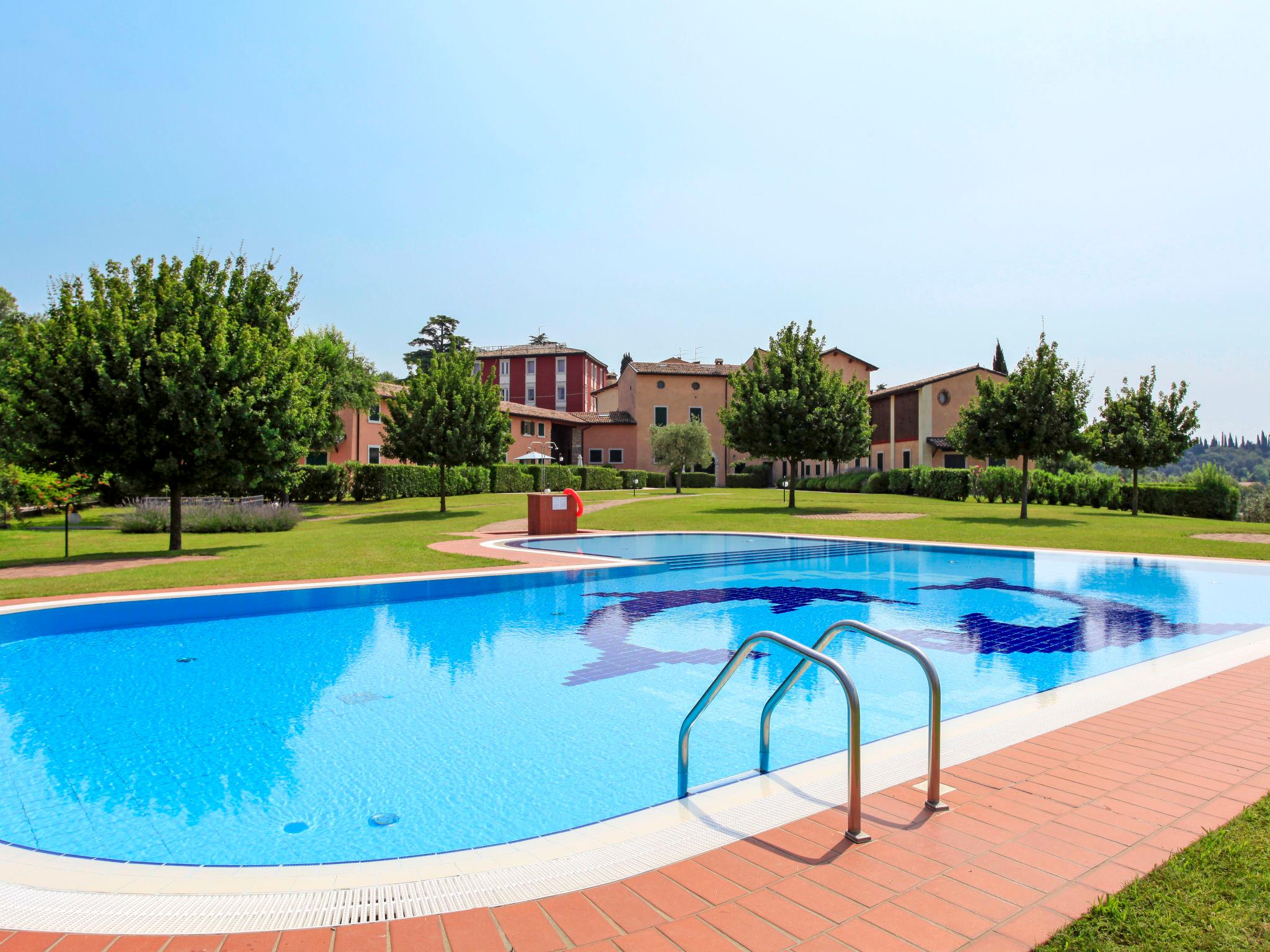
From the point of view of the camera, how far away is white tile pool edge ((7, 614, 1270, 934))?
8.50ft

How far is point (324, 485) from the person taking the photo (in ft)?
114

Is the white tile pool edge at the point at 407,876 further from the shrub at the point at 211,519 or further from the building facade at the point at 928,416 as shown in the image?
the building facade at the point at 928,416

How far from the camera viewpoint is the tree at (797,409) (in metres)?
27.2

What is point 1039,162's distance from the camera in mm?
13375

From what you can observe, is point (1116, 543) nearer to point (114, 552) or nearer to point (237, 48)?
point (237, 48)

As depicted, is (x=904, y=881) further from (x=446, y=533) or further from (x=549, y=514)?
(x=446, y=533)

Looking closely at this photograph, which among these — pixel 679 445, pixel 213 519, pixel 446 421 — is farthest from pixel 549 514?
pixel 679 445

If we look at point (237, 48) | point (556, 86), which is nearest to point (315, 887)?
point (556, 86)

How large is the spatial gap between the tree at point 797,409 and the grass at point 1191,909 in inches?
973

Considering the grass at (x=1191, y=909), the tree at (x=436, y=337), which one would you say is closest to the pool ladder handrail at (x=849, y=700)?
the grass at (x=1191, y=909)

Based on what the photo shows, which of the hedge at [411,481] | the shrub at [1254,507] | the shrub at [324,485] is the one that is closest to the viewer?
the shrub at [1254,507]

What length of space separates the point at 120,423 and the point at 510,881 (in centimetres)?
1656

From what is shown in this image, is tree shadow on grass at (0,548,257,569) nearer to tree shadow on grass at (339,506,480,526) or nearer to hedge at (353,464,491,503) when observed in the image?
tree shadow on grass at (339,506,480,526)

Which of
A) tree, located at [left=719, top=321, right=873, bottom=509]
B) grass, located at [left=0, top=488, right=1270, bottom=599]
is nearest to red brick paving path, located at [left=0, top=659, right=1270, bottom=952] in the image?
grass, located at [left=0, top=488, right=1270, bottom=599]
